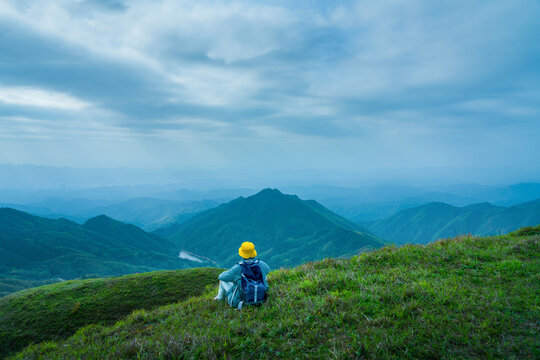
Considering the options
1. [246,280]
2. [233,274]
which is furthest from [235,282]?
[246,280]

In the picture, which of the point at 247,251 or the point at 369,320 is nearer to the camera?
the point at 369,320

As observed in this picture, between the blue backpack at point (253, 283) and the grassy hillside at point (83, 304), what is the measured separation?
465cm

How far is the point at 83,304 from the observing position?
418 inches

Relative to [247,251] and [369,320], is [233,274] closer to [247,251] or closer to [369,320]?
[247,251]

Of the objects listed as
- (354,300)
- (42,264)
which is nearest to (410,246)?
(354,300)

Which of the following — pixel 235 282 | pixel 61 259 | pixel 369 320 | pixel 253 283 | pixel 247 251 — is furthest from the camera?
pixel 61 259

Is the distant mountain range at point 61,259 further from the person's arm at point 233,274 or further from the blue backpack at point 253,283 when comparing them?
the blue backpack at point 253,283

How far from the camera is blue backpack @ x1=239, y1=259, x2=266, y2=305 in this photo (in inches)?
300

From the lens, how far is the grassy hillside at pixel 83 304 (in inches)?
367

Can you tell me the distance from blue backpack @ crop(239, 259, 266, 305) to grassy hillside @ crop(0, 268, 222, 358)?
4649 mm

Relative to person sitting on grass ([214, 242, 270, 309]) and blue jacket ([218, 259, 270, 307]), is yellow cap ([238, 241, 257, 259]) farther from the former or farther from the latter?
blue jacket ([218, 259, 270, 307])

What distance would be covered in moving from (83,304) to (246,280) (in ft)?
25.3

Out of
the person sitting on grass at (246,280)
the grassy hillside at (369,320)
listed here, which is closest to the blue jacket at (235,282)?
the person sitting on grass at (246,280)

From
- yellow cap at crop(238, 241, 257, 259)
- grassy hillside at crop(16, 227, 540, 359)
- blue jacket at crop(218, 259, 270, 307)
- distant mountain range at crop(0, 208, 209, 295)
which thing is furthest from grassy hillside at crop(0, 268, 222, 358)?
distant mountain range at crop(0, 208, 209, 295)
